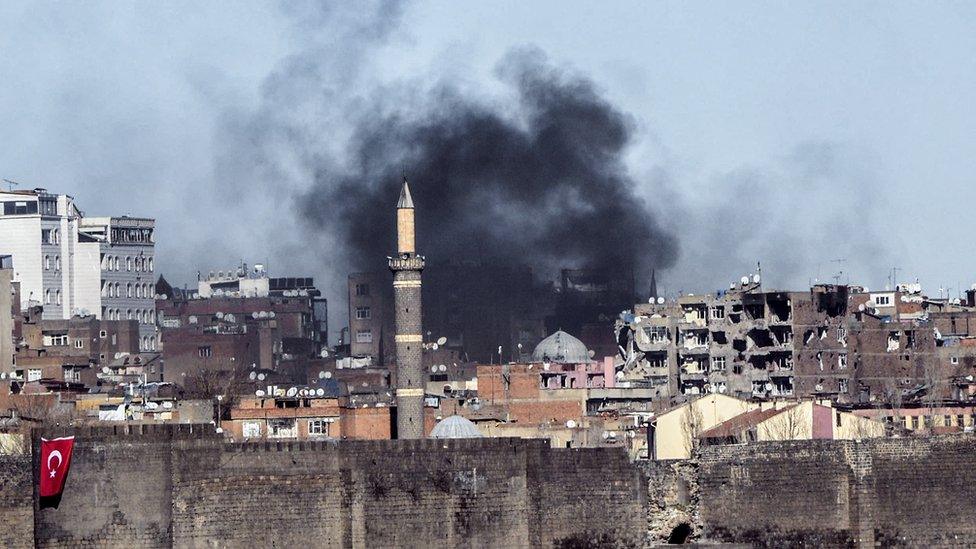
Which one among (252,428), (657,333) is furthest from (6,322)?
(252,428)

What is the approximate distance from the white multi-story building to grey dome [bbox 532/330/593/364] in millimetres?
34929

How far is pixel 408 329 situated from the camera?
104062 mm

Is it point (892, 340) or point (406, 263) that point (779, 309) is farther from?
point (406, 263)

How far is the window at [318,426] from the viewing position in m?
97.1

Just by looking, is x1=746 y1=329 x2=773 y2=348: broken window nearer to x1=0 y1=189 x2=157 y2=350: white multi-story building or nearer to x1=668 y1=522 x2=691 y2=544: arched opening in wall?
x1=0 y1=189 x2=157 y2=350: white multi-story building

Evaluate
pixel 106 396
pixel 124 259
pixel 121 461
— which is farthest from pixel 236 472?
pixel 124 259

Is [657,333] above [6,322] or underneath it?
underneath

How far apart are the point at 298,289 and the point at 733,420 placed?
95.6 m

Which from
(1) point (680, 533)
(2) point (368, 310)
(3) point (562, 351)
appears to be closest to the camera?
(1) point (680, 533)

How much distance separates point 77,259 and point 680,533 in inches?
3987

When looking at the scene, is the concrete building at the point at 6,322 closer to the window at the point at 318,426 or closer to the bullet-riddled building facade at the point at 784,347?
the bullet-riddled building facade at the point at 784,347

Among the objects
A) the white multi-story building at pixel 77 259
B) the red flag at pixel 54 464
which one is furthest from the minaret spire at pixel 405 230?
the white multi-story building at pixel 77 259

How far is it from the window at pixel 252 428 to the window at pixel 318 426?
1724 millimetres

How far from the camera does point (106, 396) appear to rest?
105 meters
